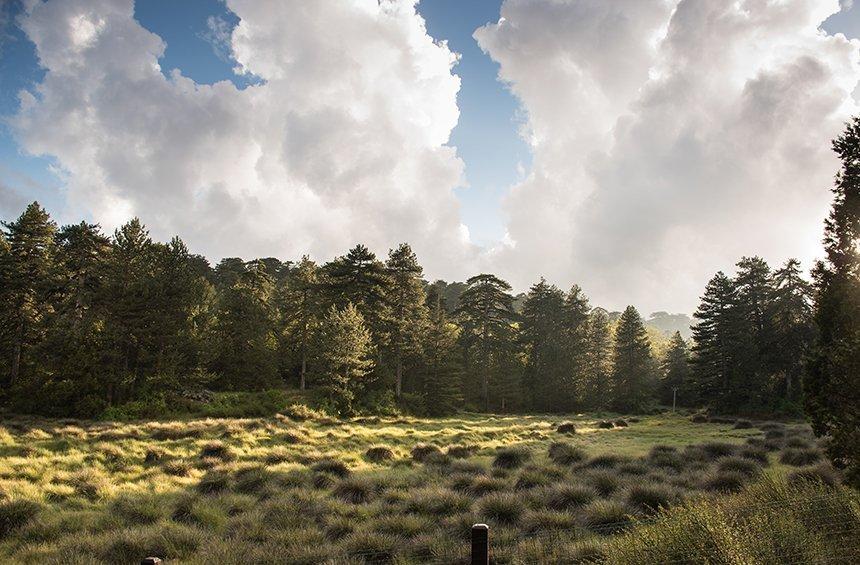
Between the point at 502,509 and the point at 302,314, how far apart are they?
132ft

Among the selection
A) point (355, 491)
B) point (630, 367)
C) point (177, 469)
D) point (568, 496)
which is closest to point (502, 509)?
point (568, 496)

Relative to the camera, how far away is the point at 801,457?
50.6 ft

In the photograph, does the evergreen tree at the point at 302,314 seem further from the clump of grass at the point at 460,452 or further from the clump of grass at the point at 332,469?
the clump of grass at the point at 332,469

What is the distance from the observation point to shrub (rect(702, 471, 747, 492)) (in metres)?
11.4

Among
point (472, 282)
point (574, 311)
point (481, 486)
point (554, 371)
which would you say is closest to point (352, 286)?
point (472, 282)

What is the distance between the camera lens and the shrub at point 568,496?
35.1 ft

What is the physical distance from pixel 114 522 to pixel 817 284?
54.8ft

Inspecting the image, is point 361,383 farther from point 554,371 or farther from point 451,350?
point 554,371

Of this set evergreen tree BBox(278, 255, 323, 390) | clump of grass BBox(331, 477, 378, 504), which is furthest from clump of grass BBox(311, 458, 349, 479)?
evergreen tree BBox(278, 255, 323, 390)

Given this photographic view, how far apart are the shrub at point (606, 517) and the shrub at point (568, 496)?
2.49 feet

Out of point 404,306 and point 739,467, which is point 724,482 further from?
point 404,306

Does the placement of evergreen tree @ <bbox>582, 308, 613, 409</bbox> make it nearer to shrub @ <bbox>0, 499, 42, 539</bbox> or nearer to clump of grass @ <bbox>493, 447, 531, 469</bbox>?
clump of grass @ <bbox>493, 447, 531, 469</bbox>

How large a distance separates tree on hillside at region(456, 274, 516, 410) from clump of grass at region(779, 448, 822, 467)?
138ft

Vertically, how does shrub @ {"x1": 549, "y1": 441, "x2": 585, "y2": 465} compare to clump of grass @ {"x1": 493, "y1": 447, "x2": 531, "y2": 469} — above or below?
above
